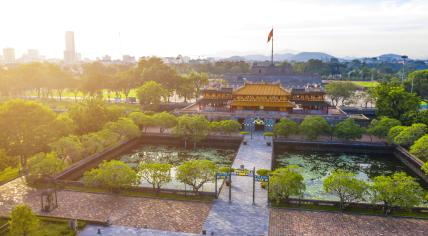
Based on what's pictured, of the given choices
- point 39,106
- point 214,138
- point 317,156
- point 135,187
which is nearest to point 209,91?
point 214,138

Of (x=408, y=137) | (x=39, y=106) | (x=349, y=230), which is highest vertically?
(x=39, y=106)

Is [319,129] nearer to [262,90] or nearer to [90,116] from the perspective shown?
[262,90]

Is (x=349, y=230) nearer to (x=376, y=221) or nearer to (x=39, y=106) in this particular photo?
(x=376, y=221)

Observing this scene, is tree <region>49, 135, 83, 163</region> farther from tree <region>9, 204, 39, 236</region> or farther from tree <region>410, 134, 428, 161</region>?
tree <region>410, 134, 428, 161</region>

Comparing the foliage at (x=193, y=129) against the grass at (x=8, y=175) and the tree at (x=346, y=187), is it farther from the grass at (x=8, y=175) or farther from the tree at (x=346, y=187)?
the tree at (x=346, y=187)

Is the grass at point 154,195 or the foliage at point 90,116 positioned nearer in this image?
the grass at point 154,195

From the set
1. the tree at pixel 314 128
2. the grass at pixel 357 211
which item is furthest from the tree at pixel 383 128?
the grass at pixel 357 211
